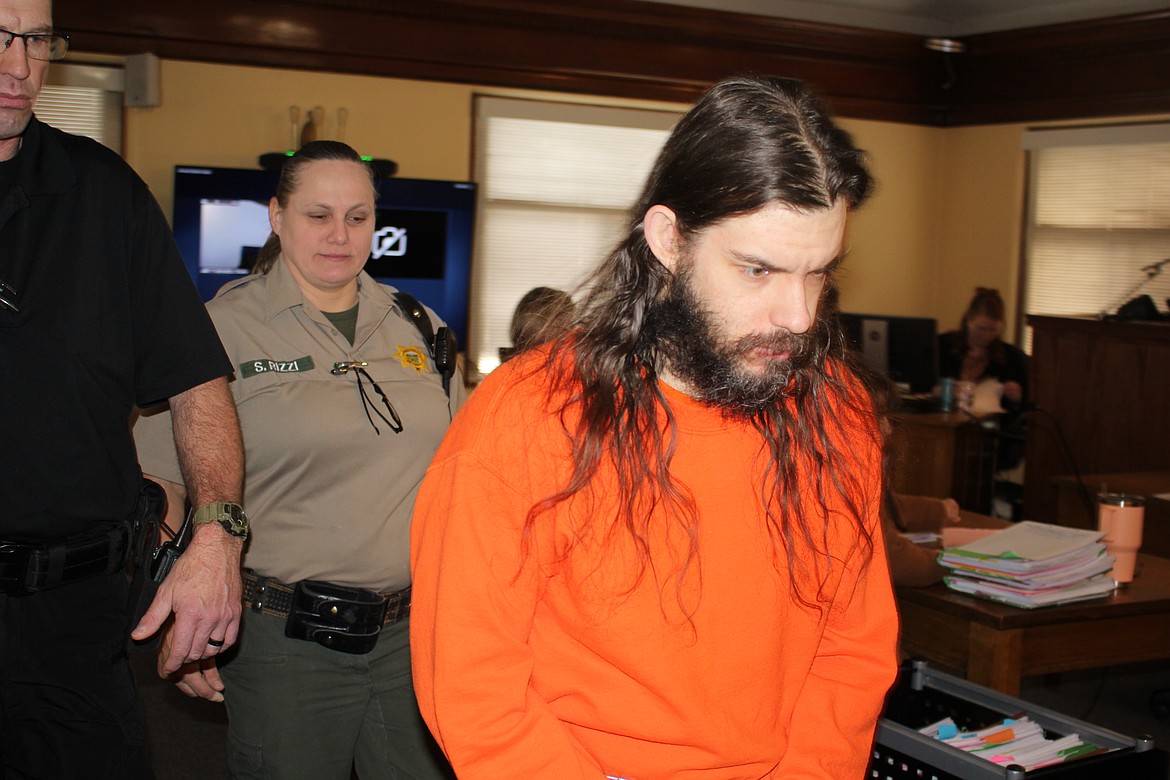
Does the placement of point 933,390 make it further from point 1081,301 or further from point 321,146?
point 321,146

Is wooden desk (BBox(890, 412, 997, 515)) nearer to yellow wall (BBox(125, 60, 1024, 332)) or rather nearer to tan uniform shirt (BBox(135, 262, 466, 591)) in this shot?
yellow wall (BBox(125, 60, 1024, 332))

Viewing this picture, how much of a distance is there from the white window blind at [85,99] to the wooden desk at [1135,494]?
4699 mm

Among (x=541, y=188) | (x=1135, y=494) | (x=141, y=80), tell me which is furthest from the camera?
(x=541, y=188)

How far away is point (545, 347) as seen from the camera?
1292mm

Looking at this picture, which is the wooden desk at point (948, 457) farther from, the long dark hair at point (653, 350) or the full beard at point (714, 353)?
the full beard at point (714, 353)

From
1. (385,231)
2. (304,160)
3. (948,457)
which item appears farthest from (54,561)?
(948,457)

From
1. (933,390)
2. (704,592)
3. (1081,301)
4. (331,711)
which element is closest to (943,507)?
(331,711)

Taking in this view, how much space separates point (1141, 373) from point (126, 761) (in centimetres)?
497

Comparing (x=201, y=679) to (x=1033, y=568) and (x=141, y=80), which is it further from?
(x=141, y=80)

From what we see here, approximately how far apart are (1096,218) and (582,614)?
22.1ft

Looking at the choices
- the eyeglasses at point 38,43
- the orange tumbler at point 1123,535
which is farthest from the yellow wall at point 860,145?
the eyeglasses at point 38,43

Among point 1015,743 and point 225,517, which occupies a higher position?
point 225,517

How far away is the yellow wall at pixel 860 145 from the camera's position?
19.0 feet

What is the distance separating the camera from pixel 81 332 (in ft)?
5.30
